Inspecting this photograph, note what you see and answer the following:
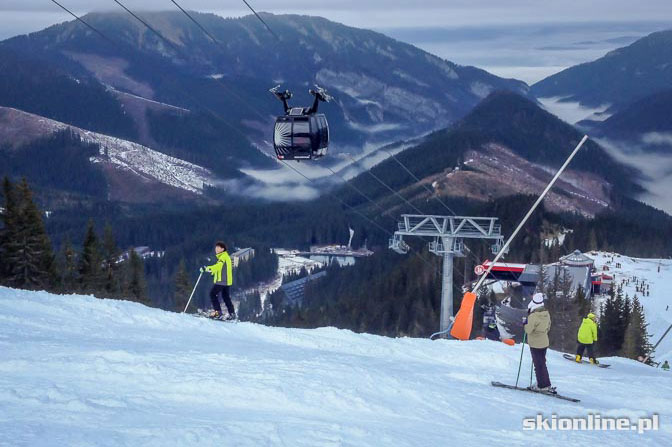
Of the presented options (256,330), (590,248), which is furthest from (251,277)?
(256,330)

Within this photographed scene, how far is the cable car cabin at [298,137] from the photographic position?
24.8 m

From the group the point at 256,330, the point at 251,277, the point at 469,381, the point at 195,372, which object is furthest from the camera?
the point at 251,277

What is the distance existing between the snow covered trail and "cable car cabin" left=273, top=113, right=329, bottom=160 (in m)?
7.47

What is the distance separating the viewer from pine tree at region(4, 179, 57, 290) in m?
41.3

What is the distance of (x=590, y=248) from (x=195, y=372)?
9212 cm

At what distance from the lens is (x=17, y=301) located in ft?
59.0

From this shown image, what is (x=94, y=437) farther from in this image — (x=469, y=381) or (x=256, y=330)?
(x=256, y=330)

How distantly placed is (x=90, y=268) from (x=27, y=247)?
23.6ft

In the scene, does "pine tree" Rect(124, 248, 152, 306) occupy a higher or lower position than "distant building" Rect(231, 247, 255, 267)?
lower

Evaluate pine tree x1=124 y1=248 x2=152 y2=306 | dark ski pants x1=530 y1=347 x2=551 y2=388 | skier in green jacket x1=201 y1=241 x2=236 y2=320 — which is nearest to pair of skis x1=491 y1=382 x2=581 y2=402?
dark ski pants x1=530 y1=347 x2=551 y2=388

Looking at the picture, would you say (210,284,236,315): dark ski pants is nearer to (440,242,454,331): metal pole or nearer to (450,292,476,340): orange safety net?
(450,292,476,340): orange safety net

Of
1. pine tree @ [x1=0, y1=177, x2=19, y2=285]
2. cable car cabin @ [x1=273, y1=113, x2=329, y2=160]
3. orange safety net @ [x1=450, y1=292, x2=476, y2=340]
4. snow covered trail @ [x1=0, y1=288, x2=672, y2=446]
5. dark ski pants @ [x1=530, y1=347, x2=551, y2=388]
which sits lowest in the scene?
snow covered trail @ [x1=0, y1=288, x2=672, y2=446]

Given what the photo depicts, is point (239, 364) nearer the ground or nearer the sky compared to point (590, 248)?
nearer the ground

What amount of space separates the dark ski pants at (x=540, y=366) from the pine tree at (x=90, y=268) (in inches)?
1463
